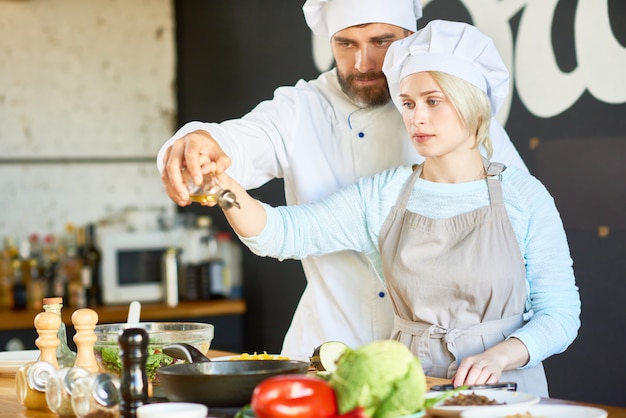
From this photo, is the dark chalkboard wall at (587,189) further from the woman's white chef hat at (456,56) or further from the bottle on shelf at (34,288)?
the bottle on shelf at (34,288)

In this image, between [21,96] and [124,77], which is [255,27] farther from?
[21,96]

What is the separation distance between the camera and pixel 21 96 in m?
4.71

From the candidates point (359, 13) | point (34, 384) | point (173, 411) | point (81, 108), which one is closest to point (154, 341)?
point (34, 384)

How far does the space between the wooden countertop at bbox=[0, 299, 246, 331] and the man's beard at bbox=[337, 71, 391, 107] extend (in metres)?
2.13

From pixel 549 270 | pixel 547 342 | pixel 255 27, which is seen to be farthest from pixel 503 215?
pixel 255 27

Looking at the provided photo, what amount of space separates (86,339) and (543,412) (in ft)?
2.81

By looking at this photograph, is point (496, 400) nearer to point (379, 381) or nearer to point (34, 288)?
point (379, 381)

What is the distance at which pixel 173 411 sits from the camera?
1264 millimetres

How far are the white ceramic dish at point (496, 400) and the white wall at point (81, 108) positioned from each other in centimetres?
368

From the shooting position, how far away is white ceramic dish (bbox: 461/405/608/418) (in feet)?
4.29

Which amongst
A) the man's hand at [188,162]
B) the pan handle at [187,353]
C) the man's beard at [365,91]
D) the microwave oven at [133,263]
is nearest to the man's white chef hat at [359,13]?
the man's beard at [365,91]

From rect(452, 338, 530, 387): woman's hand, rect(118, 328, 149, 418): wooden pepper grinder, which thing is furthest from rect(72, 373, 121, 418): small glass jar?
rect(452, 338, 530, 387): woman's hand

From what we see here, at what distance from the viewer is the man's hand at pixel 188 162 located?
71.2 inches

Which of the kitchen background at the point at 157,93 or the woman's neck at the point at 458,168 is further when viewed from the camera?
the kitchen background at the point at 157,93
